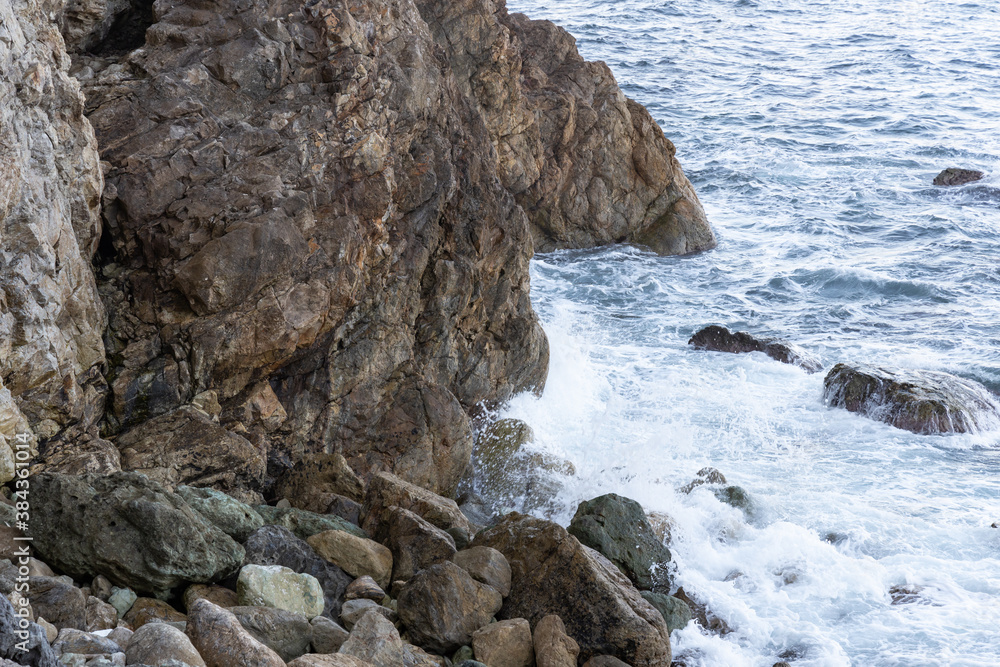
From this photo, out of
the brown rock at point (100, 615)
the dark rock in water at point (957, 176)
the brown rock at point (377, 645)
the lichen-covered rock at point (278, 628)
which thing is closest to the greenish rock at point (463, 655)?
the brown rock at point (377, 645)

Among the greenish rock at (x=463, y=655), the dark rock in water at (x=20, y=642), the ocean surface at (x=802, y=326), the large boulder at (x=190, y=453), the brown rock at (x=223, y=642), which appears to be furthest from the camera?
the ocean surface at (x=802, y=326)

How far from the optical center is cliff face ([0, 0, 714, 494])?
24.2 ft

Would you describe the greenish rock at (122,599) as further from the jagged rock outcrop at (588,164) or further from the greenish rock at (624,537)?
the jagged rock outcrop at (588,164)

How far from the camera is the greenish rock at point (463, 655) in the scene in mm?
6578

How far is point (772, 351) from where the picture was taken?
15.1 m

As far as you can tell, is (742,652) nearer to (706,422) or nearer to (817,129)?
(706,422)

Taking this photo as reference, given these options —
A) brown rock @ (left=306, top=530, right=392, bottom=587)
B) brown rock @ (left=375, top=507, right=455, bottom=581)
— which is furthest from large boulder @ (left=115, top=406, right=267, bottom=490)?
brown rock @ (left=375, top=507, right=455, bottom=581)

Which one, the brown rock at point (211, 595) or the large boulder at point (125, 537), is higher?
the large boulder at point (125, 537)

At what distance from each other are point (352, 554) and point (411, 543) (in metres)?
0.58

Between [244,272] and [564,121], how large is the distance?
11.2 metres

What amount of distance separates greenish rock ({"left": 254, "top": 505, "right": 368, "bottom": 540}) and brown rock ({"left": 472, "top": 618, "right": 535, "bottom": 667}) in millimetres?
1629

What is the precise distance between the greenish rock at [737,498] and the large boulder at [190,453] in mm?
5540

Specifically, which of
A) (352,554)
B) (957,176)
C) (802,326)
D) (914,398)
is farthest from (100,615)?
(957,176)

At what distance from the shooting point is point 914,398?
12.6m
